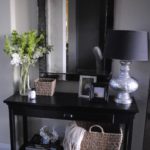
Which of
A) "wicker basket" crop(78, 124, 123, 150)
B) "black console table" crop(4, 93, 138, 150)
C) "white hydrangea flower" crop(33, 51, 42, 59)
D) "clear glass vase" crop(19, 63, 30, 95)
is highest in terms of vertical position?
"white hydrangea flower" crop(33, 51, 42, 59)

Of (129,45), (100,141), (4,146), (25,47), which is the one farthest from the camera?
(4,146)

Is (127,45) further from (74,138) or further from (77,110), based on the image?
(74,138)

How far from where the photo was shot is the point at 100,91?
6.96 feet

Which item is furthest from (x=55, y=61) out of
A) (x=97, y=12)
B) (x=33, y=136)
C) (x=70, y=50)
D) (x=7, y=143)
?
(x=7, y=143)

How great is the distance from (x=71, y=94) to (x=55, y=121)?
424mm

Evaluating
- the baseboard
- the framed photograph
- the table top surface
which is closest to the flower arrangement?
the table top surface

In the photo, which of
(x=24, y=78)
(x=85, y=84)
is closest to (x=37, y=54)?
(x=24, y=78)

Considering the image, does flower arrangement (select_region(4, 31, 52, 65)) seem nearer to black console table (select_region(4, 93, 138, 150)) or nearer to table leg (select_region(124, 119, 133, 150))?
black console table (select_region(4, 93, 138, 150))

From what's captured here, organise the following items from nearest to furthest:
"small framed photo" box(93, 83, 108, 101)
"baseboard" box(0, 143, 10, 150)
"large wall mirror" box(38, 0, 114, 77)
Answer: "small framed photo" box(93, 83, 108, 101) < "large wall mirror" box(38, 0, 114, 77) < "baseboard" box(0, 143, 10, 150)

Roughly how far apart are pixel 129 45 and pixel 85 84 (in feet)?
2.09

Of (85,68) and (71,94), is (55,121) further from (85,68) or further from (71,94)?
(85,68)

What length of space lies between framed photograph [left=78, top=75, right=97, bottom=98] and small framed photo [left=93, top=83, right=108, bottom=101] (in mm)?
150

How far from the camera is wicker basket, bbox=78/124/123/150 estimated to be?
2.01 meters

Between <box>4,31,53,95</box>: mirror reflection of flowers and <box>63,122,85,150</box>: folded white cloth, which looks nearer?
<box>63,122,85,150</box>: folded white cloth
